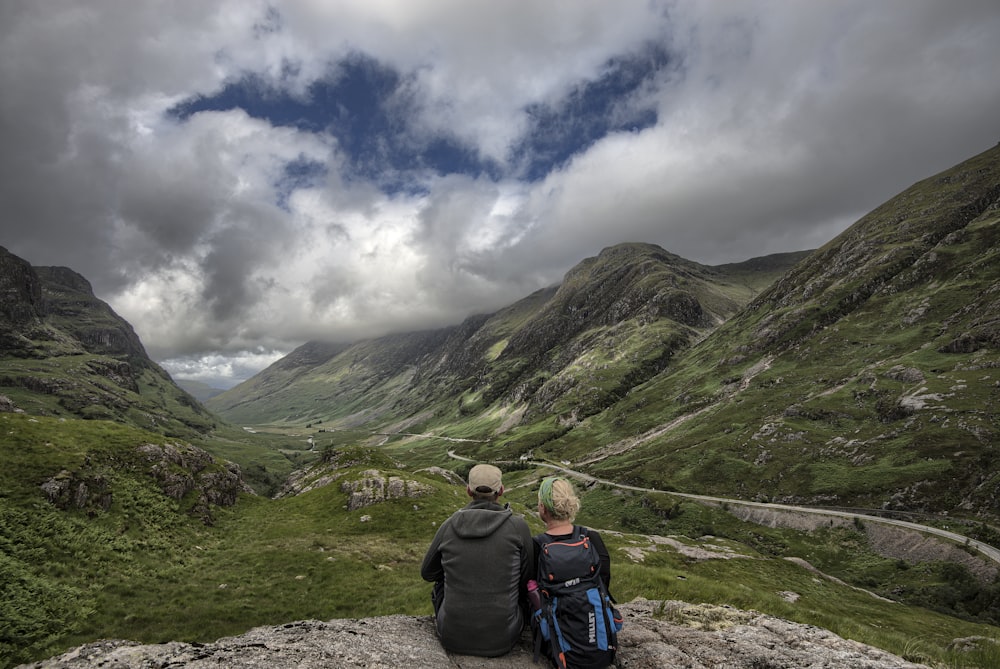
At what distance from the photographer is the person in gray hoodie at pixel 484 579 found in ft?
28.8

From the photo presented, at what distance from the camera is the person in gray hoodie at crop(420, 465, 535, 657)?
28.8 feet

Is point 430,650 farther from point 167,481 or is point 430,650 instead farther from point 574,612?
point 167,481

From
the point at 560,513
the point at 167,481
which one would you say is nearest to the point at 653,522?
the point at 167,481

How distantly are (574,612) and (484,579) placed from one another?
195cm

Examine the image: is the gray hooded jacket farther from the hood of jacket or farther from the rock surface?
the rock surface

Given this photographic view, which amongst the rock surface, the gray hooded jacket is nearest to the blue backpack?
the gray hooded jacket

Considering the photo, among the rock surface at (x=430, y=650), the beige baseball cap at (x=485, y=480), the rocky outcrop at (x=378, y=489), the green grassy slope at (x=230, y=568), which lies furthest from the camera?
the rocky outcrop at (x=378, y=489)

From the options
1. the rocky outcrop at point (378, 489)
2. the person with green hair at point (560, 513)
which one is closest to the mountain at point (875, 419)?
the rocky outcrop at point (378, 489)

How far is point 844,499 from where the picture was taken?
95.8 meters

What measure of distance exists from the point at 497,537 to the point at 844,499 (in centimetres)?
12337

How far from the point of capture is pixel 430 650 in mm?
9359

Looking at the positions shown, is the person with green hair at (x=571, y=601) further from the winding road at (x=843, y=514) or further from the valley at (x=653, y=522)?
the winding road at (x=843, y=514)

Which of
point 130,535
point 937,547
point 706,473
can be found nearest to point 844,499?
point 937,547

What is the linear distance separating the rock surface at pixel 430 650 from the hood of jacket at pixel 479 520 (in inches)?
106
